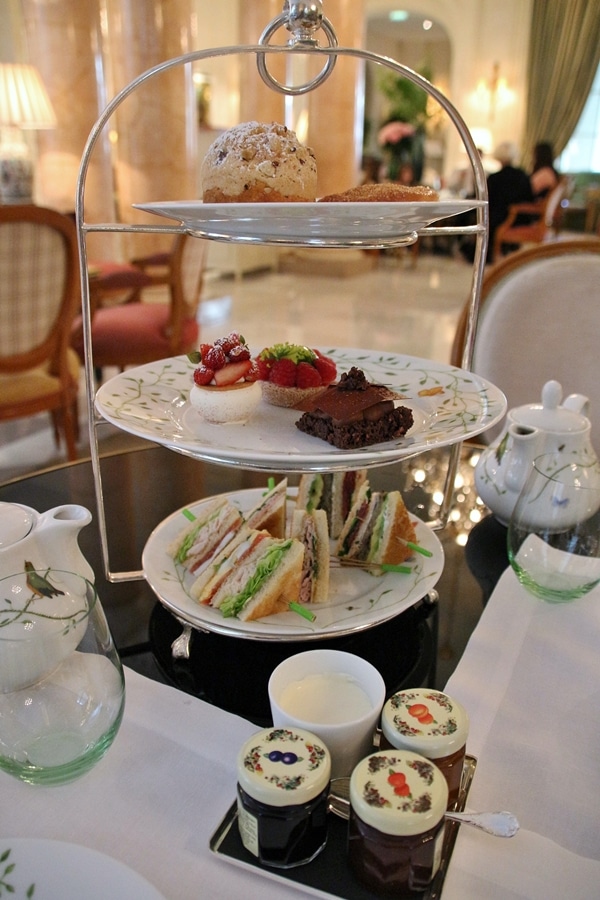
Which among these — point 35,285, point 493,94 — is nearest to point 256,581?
point 35,285

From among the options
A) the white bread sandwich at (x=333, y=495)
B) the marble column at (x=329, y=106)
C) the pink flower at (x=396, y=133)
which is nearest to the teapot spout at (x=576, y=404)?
the white bread sandwich at (x=333, y=495)

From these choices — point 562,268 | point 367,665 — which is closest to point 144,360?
point 562,268

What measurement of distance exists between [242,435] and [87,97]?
391 cm

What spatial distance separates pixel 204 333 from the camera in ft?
14.8

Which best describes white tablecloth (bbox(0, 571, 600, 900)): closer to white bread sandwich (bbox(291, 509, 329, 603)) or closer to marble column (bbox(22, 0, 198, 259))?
white bread sandwich (bbox(291, 509, 329, 603))

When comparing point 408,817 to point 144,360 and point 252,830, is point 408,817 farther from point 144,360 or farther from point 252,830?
point 144,360

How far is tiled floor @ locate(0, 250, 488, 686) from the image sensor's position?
2.77 metres

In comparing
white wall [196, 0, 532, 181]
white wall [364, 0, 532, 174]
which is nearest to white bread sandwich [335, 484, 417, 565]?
white wall [196, 0, 532, 181]

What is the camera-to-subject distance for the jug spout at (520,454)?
2.84 feet

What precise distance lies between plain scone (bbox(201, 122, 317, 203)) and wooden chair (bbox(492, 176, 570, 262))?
613 centimetres

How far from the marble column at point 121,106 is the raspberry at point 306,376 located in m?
3.32

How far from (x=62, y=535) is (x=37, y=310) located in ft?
5.74

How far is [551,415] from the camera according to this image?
2.89ft

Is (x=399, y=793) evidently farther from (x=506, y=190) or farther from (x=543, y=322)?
(x=506, y=190)
